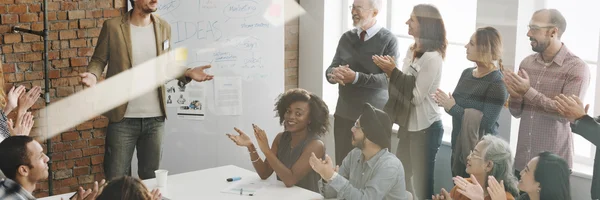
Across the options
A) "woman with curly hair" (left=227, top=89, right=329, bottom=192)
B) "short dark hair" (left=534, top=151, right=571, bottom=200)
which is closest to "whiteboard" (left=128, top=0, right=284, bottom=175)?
"woman with curly hair" (left=227, top=89, right=329, bottom=192)

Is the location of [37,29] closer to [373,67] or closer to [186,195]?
[186,195]

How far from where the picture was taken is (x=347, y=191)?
4250 millimetres

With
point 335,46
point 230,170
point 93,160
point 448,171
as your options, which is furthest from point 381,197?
point 93,160

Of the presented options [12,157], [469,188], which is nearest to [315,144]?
[469,188]

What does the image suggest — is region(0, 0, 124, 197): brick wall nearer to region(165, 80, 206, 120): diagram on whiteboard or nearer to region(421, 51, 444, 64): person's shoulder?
region(165, 80, 206, 120): diagram on whiteboard

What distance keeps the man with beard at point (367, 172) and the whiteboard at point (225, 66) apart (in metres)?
1.41

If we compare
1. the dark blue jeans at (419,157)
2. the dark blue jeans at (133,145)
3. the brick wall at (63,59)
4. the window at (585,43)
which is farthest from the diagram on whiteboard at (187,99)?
the window at (585,43)

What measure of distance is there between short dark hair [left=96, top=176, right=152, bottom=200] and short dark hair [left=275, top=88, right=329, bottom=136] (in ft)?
4.54

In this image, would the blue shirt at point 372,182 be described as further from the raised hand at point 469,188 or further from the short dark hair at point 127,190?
the short dark hair at point 127,190

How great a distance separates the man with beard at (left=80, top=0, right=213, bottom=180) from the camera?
17.4 feet

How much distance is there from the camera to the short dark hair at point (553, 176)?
3.84 meters

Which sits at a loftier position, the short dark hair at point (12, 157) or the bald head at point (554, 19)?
the bald head at point (554, 19)

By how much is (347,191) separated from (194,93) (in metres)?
1.92

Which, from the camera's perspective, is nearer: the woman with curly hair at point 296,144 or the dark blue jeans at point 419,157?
the woman with curly hair at point 296,144
